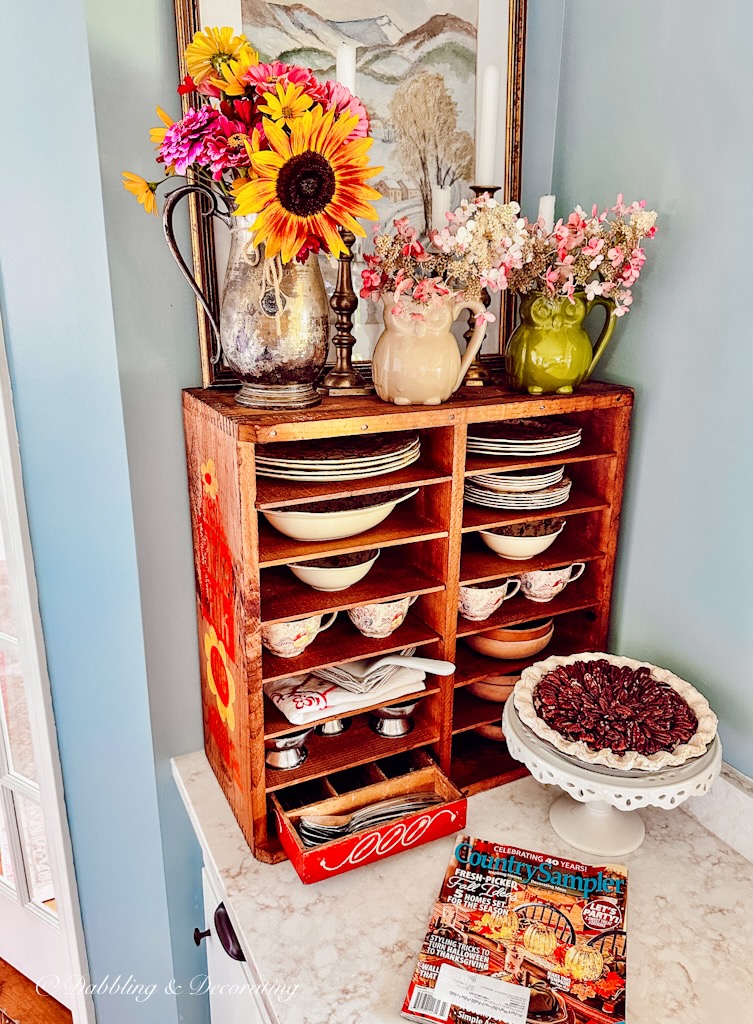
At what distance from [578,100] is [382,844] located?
4.32ft

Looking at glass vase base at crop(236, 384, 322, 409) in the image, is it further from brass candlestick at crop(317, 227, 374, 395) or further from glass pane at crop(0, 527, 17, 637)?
glass pane at crop(0, 527, 17, 637)

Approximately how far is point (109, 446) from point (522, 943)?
0.97m

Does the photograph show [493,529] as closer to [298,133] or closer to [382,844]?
[382,844]

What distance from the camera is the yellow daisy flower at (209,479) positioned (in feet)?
3.56

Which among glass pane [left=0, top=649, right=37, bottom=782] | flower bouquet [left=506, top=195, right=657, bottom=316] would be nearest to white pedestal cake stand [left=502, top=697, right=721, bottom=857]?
flower bouquet [left=506, top=195, right=657, bottom=316]

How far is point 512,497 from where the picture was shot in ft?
4.08

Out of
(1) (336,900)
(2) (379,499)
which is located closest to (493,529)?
(2) (379,499)

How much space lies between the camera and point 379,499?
3.73 feet

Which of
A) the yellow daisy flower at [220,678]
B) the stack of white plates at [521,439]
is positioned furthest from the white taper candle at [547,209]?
the yellow daisy flower at [220,678]

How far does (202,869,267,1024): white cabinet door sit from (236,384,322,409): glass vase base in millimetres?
820

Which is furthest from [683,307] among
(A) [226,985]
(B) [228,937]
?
(A) [226,985]

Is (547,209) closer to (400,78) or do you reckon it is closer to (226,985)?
(400,78)

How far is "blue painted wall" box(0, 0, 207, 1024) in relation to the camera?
3.49 feet

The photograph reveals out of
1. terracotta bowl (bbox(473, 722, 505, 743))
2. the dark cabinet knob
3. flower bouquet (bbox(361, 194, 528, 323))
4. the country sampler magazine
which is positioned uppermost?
flower bouquet (bbox(361, 194, 528, 323))
